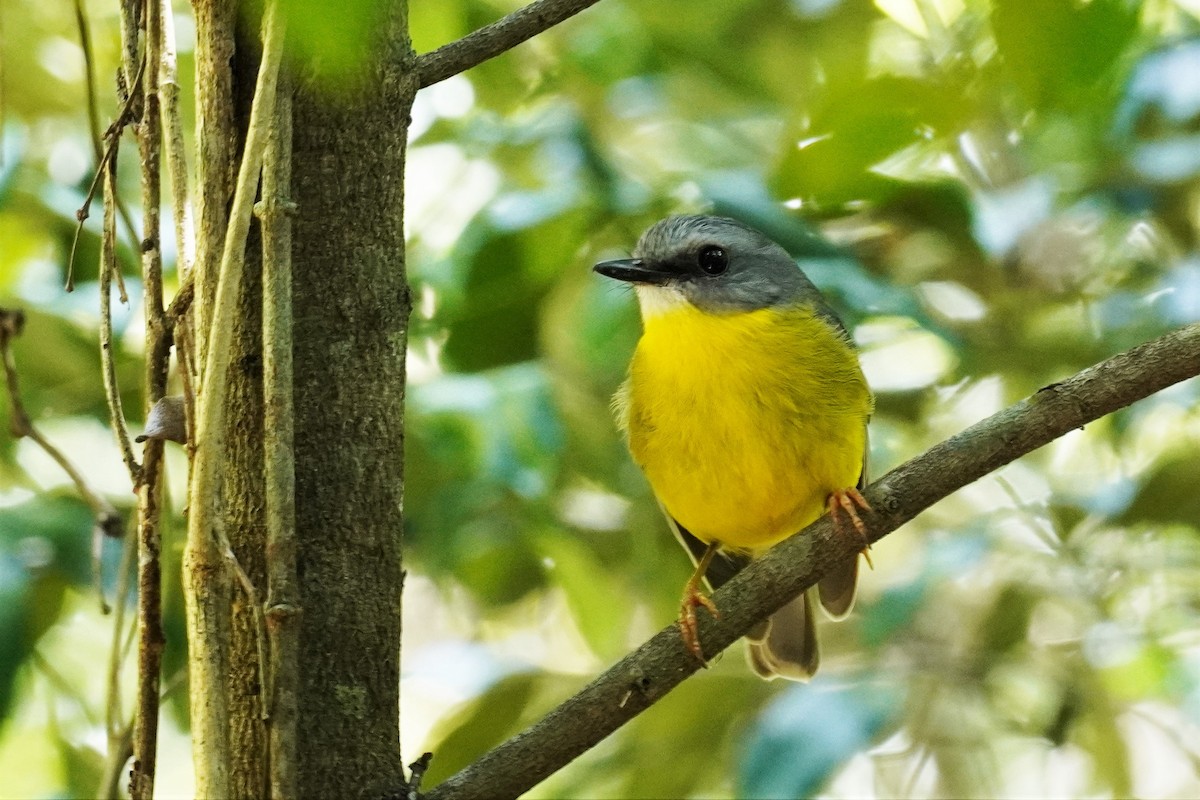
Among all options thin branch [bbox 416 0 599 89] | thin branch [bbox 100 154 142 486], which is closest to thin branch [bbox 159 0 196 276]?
thin branch [bbox 100 154 142 486]

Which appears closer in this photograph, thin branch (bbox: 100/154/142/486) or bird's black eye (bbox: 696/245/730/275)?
thin branch (bbox: 100/154/142/486)

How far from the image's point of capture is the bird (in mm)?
3396

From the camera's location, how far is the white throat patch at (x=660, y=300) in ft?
12.2

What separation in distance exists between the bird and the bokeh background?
0.14 m

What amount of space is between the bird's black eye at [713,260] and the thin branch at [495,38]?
1.74 meters

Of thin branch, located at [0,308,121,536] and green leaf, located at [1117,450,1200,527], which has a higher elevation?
thin branch, located at [0,308,121,536]

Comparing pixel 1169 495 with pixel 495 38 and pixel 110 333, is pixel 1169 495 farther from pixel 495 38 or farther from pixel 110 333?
pixel 110 333

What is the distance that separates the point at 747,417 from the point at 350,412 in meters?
1.59

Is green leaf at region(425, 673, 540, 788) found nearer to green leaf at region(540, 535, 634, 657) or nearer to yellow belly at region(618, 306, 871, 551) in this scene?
green leaf at region(540, 535, 634, 657)

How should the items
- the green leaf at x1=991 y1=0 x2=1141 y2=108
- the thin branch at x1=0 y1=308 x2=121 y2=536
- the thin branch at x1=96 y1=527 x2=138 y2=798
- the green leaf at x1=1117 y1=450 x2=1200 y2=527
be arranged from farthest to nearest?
1. the green leaf at x1=1117 y1=450 x2=1200 y2=527
2. the thin branch at x1=0 y1=308 x2=121 y2=536
3. the thin branch at x1=96 y1=527 x2=138 y2=798
4. the green leaf at x1=991 y1=0 x2=1141 y2=108

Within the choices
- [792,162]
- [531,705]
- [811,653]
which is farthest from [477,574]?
[792,162]

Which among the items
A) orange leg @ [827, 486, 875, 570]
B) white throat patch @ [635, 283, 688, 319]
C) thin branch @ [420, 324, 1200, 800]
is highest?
white throat patch @ [635, 283, 688, 319]

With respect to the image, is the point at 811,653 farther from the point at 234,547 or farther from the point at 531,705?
the point at 234,547

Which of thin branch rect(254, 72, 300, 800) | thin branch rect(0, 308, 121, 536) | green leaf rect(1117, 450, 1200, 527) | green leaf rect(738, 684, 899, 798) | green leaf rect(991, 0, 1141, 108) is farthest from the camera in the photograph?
green leaf rect(1117, 450, 1200, 527)
